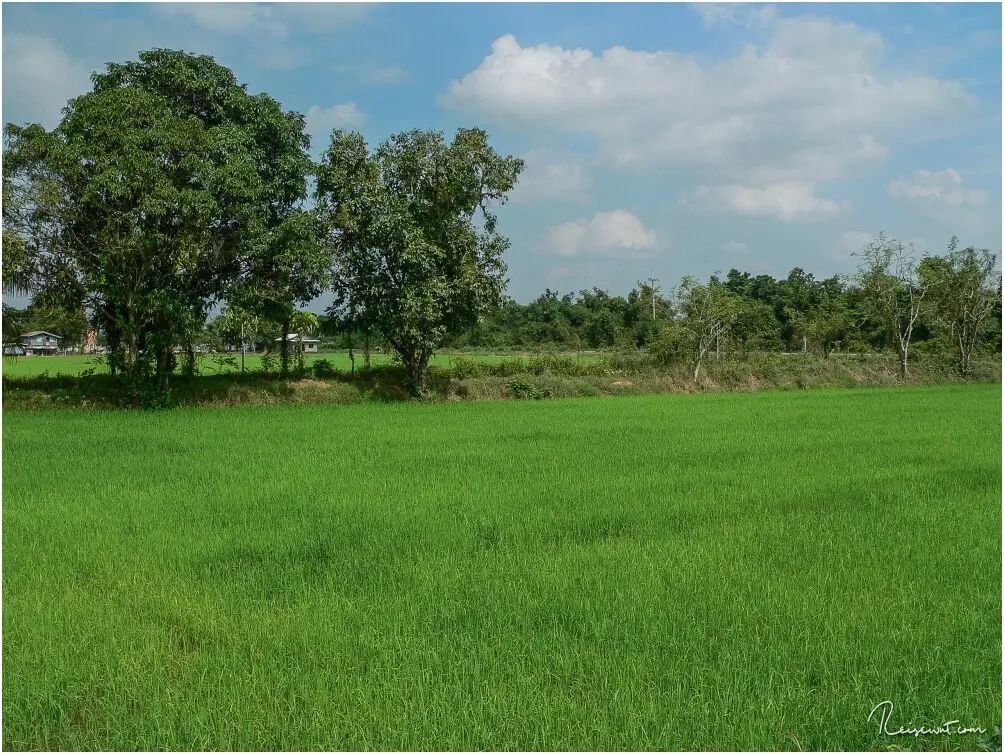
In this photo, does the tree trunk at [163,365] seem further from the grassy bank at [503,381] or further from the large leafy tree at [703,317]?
the large leafy tree at [703,317]

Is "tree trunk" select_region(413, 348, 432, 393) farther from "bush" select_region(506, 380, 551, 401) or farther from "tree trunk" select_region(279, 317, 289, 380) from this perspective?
"tree trunk" select_region(279, 317, 289, 380)

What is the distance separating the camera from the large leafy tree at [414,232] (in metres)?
19.6

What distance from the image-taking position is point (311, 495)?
7.60m

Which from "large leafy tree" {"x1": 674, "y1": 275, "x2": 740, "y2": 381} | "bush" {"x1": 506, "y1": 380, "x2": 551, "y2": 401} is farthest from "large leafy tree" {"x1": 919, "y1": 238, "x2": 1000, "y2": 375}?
"bush" {"x1": 506, "y1": 380, "x2": 551, "y2": 401}

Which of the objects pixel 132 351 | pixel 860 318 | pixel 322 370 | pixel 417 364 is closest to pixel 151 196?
pixel 132 351

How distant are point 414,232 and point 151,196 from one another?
6203mm

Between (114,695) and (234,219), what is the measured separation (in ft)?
49.2

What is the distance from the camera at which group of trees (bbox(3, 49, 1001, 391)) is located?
609 inches

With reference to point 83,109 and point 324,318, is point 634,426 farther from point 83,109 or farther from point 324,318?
point 83,109

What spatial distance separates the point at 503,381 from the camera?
22.6 m

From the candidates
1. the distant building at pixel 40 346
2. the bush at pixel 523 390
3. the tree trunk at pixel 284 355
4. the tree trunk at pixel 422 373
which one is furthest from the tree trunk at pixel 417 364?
the distant building at pixel 40 346
